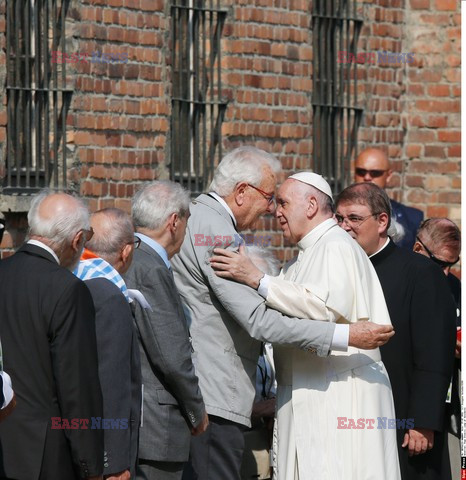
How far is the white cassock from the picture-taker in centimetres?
582

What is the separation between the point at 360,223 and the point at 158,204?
1242 mm

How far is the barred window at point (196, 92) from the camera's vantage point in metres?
9.85

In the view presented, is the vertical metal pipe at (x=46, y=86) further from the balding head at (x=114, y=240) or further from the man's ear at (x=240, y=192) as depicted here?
the balding head at (x=114, y=240)

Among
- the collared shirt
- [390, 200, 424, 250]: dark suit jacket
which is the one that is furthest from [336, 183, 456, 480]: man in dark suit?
[390, 200, 424, 250]: dark suit jacket

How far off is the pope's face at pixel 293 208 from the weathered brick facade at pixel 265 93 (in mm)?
3059

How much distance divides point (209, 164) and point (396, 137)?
6.98ft

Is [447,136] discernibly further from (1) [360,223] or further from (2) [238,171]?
(2) [238,171]

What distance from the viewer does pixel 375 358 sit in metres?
6.00

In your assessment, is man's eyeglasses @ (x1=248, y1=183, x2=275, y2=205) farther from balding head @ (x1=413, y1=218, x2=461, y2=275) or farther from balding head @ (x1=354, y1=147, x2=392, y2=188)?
balding head @ (x1=354, y1=147, x2=392, y2=188)

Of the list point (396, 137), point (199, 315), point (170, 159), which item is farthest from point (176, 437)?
point (396, 137)

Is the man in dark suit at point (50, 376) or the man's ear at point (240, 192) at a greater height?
the man's ear at point (240, 192)

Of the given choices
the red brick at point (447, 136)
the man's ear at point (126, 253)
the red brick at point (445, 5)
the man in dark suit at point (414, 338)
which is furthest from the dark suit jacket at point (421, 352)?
the red brick at point (445, 5)

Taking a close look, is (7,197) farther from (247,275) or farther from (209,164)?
(247,275)

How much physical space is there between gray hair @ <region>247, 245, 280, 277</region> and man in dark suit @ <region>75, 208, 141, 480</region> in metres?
1.65
